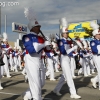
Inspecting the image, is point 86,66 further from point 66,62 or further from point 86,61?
point 66,62

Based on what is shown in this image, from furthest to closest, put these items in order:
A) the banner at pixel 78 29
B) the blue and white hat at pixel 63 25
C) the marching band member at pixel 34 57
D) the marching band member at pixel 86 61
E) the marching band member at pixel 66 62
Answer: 1. the banner at pixel 78 29
2. the marching band member at pixel 86 61
3. the blue and white hat at pixel 63 25
4. the marching band member at pixel 66 62
5. the marching band member at pixel 34 57

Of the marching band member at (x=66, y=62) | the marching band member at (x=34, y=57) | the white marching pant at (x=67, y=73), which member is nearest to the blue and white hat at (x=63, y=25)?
the marching band member at (x=66, y=62)

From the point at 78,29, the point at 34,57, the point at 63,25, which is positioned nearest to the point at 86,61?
the point at 63,25

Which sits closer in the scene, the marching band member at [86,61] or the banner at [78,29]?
the marching band member at [86,61]

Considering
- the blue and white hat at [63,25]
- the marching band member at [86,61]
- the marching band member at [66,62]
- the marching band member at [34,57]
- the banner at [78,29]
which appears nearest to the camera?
the marching band member at [34,57]

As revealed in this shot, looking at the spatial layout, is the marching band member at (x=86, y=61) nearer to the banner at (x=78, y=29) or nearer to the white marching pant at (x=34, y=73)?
the white marching pant at (x=34, y=73)

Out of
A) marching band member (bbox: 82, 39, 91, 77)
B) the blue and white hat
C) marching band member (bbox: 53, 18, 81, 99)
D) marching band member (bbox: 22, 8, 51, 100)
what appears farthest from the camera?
marching band member (bbox: 82, 39, 91, 77)

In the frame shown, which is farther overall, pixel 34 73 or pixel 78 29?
pixel 78 29

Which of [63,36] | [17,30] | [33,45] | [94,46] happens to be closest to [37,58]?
[33,45]

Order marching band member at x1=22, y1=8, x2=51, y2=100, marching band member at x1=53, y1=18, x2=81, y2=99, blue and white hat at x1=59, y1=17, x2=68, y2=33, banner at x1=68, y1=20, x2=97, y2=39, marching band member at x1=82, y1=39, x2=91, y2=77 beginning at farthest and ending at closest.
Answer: banner at x1=68, y1=20, x2=97, y2=39 < marching band member at x1=82, y1=39, x2=91, y2=77 < blue and white hat at x1=59, y1=17, x2=68, y2=33 < marching band member at x1=53, y1=18, x2=81, y2=99 < marching band member at x1=22, y1=8, x2=51, y2=100

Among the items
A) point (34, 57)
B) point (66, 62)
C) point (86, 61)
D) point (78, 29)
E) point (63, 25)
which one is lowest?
point (86, 61)

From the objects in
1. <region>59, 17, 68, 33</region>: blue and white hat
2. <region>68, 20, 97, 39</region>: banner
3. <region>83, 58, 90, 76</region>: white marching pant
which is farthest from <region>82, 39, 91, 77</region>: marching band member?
<region>68, 20, 97, 39</region>: banner

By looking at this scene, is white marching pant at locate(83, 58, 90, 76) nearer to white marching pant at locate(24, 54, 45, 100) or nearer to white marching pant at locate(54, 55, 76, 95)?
white marching pant at locate(54, 55, 76, 95)

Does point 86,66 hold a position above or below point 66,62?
below
